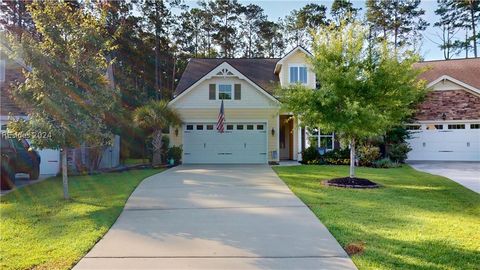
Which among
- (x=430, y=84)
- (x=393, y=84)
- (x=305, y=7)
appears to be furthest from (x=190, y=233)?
(x=305, y=7)

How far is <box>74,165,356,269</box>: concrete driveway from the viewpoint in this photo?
15.5 ft

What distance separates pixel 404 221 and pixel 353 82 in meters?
5.33

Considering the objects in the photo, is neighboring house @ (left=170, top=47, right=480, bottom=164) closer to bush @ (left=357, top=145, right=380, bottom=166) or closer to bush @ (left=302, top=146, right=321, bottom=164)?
bush @ (left=302, top=146, right=321, bottom=164)

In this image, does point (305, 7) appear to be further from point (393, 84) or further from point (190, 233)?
point (190, 233)

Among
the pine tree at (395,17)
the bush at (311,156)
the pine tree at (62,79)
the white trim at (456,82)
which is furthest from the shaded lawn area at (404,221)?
the pine tree at (395,17)

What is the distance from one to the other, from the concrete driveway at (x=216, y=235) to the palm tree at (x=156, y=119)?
8.45 m

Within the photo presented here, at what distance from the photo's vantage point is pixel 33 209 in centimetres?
802

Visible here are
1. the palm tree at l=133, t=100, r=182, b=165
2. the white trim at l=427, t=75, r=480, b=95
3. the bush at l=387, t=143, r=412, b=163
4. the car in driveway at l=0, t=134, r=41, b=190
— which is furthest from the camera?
the white trim at l=427, t=75, r=480, b=95

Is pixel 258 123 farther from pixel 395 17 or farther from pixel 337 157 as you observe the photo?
pixel 395 17

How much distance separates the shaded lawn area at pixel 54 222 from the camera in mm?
4922

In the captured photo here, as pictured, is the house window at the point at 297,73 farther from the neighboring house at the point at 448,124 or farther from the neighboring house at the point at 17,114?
the neighboring house at the point at 17,114

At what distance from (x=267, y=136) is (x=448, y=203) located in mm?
12512

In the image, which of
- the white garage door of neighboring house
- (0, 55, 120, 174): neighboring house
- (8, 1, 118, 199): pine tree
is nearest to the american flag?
(0, 55, 120, 174): neighboring house

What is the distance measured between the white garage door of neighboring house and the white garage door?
30.4 feet
